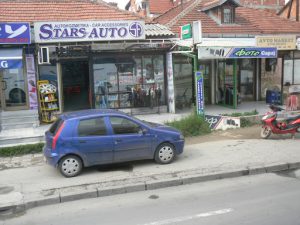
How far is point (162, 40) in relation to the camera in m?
15.6

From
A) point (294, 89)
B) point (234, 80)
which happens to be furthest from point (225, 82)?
point (294, 89)

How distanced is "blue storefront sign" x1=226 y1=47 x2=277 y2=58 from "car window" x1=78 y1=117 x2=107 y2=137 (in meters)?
7.65

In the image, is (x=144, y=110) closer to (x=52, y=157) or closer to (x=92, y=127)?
(x=92, y=127)

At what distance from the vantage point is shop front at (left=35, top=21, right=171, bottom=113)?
14375 millimetres

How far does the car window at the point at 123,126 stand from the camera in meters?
8.94

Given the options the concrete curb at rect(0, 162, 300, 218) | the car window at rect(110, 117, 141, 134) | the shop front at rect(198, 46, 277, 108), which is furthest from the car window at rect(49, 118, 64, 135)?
the shop front at rect(198, 46, 277, 108)

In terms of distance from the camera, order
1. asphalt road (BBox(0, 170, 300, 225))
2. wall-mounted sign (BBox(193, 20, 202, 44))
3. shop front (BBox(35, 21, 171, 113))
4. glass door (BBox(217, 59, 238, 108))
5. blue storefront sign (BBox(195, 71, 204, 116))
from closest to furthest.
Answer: asphalt road (BBox(0, 170, 300, 225)), wall-mounted sign (BBox(193, 20, 202, 44)), blue storefront sign (BBox(195, 71, 204, 116)), shop front (BBox(35, 21, 171, 113)), glass door (BBox(217, 59, 238, 108))

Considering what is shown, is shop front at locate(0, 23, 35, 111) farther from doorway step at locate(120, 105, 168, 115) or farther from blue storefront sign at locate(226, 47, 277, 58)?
blue storefront sign at locate(226, 47, 277, 58)

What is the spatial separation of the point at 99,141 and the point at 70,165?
0.89 meters

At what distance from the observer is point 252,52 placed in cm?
1476

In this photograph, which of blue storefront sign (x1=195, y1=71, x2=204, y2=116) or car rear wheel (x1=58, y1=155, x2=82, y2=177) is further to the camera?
Result: blue storefront sign (x1=195, y1=71, x2=204, y2=116)

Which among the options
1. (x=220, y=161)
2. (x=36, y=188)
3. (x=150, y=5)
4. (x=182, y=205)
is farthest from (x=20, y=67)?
(x=150, y=5)

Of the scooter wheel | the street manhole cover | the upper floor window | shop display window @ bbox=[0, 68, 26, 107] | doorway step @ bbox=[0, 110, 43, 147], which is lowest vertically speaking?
the street manhole cover

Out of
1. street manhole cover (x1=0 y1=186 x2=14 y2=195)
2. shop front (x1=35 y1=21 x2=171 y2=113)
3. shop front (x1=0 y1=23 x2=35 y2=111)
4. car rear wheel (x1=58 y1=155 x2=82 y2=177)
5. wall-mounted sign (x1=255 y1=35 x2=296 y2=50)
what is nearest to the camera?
street manhole cover (x1=0 y1=186 x2=14 y2=195)
